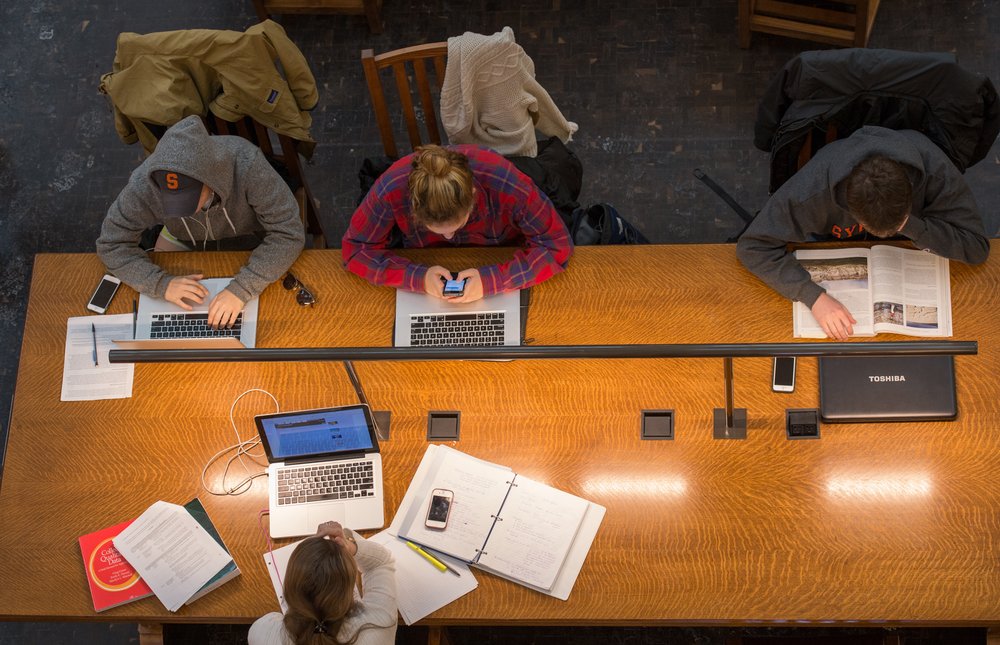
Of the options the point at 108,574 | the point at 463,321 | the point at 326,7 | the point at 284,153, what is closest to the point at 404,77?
the point at 284,153

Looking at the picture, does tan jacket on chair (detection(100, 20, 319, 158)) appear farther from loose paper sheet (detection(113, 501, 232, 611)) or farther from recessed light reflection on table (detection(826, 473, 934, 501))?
recessed light reflection on table (detection(826, 473, 934, 501))

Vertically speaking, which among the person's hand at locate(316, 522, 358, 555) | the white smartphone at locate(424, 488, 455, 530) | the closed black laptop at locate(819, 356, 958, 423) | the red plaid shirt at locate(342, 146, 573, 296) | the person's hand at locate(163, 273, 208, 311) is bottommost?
the person's hand at locate(316, 522, 358, 555)

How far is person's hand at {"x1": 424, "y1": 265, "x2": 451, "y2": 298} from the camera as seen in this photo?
2.58 meters

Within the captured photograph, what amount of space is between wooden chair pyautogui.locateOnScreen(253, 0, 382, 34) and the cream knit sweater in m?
1.26

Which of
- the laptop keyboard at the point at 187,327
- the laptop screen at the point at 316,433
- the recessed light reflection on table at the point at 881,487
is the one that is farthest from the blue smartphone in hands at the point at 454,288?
the recessed light reflection on table at the point at 881,487

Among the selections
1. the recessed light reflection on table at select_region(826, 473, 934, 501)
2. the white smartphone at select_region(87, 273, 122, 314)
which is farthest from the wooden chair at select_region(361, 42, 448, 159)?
the recessed light reflection on table at select_region(826, 473, 934, 501)

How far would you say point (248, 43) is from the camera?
8.66ft

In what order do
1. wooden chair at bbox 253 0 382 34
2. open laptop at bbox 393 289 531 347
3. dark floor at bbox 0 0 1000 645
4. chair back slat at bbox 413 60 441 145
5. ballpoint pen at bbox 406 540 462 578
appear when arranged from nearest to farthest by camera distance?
ballpoint pen at bbox 406 540 462 578 < open laptop at bbox 393 289 531 347 < chair back slat at bbox 413 60 441 145 < dark floor at bbox 0 0 1000 645 < wooden chair at bbox 253 0 382 34

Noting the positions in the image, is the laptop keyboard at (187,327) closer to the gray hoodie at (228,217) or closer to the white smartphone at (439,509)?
the gray hoodie at (228,217)

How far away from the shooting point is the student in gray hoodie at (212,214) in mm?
2514

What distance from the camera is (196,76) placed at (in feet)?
8.89

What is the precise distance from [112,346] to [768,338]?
1865mm

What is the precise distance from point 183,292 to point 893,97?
2.07m

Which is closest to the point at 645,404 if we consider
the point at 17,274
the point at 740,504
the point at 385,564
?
the point at 740,504
